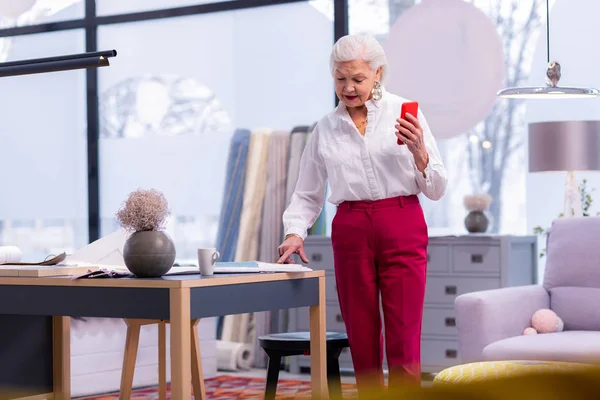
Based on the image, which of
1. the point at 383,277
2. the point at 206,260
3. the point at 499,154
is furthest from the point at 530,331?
the point at 499,154

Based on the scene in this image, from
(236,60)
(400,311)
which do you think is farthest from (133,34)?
(400,311)

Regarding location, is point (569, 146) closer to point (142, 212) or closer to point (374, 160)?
point (374, 160)

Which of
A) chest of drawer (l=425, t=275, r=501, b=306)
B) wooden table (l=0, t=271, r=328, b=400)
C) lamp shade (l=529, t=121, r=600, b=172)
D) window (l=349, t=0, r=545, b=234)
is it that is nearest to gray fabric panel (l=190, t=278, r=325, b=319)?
wooden table (l=0, t=271, r=328, b=400)

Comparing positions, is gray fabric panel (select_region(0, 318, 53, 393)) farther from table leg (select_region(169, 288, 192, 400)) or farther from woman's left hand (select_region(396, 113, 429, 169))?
woman's left hand (select_region(396, 113, 429, 169))

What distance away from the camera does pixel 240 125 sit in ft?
20.8

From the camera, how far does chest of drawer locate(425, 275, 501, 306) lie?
4879mm

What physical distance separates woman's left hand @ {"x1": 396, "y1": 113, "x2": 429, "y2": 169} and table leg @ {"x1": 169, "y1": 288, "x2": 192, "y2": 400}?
0.84m

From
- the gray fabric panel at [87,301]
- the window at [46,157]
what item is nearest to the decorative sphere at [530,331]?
the gray fabric panel at [87,301]

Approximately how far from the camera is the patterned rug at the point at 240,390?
4.62 meters

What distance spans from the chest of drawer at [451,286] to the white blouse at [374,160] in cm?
226

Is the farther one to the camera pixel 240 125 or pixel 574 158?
pixel 240 125

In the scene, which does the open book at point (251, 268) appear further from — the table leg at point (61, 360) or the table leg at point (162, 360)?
the table leg at point (61, 360)

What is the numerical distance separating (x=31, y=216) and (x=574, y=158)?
414cm

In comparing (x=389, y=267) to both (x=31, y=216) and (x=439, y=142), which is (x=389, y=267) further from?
(x=31, y=216)
